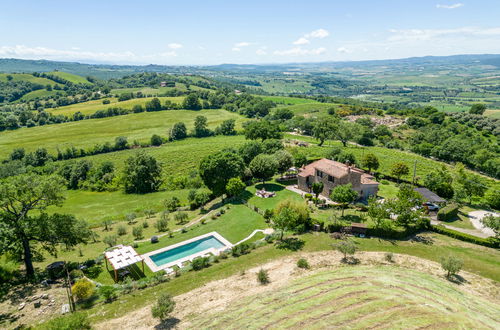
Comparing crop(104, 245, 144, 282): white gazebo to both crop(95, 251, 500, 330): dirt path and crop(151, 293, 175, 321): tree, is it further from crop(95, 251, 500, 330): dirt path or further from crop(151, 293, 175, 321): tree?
crop(151, 293, 175, 321): tree

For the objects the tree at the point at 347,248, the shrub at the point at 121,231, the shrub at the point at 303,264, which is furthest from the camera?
the shrub at the point at 121,231

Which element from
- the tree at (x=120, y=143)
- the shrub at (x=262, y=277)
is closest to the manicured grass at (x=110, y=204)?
the shrub at (x=262, y=277)

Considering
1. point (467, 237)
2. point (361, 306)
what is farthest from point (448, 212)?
point (361, 306)

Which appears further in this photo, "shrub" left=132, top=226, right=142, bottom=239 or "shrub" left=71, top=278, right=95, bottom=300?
"shrub" left=132, top=226, right=142, bottom=239

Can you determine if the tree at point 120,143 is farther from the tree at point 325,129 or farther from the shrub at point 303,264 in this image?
the shrub at point 303,264

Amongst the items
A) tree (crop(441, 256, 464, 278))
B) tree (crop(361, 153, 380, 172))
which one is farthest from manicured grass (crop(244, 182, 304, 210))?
tree (crop(441, 256, 464, 278))
